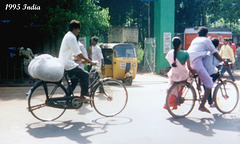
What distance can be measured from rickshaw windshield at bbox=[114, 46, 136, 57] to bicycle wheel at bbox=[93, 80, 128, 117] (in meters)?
5.99

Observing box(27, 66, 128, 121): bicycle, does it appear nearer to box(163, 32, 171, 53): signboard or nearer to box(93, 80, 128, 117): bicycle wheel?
box(93, 80, 128, 117): bicycle wheel

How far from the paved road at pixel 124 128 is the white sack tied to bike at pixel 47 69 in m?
0.87

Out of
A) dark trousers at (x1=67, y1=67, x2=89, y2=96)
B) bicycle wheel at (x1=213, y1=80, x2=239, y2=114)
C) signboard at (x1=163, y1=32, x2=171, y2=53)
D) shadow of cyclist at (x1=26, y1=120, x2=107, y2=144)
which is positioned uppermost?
signboard at (x1=163, y1=32, x2=171, y2=53)

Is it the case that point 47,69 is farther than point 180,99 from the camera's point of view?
No

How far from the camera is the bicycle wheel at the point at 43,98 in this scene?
5426mm

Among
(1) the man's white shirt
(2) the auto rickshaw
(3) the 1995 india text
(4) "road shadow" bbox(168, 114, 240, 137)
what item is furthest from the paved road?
(3) the 1995 india text

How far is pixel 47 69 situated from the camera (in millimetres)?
5219

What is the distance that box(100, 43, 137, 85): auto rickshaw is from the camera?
38.9 feet

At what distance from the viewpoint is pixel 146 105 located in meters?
7.22

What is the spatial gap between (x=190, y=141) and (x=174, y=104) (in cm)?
Result: 148

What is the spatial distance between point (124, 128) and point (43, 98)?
1.58 metres

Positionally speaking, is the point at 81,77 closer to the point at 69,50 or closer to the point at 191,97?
the point at 69,50

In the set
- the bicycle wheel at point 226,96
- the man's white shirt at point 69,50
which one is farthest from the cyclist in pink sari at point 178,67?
the man's white shirt at point 69,50

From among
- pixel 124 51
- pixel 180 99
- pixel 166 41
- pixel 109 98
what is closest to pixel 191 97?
pixel 180 99
